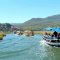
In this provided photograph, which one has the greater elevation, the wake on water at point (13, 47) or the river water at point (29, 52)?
the wake on water at point (13, 47)

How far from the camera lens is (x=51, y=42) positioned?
49031 mm

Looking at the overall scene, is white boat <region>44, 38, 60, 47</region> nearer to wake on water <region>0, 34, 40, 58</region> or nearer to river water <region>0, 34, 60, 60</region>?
river water <region>0, 34, 60, 60</region>

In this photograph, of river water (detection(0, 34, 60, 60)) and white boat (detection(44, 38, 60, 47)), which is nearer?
river water (detection(0, 34, 60, 60))

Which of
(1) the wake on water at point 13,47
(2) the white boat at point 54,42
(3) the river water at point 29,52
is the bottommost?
(3) the river water at point 29,52

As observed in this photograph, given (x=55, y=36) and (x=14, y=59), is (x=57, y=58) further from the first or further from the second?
(x=55, y=36)

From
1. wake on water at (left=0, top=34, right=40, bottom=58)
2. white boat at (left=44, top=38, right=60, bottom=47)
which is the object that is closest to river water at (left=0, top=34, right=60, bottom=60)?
wake on water at (left=0, top=34, right=40, bottom=58)

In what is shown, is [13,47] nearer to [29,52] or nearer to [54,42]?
[29,52]

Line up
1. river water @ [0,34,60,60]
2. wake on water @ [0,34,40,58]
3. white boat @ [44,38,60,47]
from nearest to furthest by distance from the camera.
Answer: river water @ [0,34,60,60], wake on water @ [0,34,40,58], white boat @ [44,38,60,47]

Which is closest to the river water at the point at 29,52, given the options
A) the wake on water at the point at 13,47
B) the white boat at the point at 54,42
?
the wake on water at the point at 13,47

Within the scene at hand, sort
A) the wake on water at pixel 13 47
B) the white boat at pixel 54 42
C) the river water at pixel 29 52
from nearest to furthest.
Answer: the river water at pixel 29 52 < the wake on water at pixel 13 47 < the white boat at pixel 54 42

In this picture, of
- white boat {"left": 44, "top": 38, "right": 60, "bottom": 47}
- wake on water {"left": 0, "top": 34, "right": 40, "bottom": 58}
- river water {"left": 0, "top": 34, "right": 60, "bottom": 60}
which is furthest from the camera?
white boat {"left": 44, "top": 38, "right": 60, "bottom": 47}

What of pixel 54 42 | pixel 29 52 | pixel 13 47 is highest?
pixel 54 42

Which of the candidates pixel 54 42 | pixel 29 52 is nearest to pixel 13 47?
pixel 29 52

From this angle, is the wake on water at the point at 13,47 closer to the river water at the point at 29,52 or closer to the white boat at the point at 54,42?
the river water at the point at 29,52
